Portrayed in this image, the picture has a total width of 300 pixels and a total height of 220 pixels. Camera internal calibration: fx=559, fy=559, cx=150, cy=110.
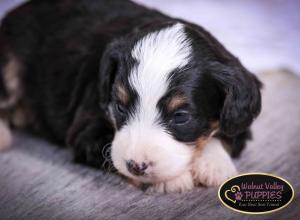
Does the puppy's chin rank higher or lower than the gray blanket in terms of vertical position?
higher

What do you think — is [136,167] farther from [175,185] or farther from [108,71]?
[108,71]

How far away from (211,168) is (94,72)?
0.87 m

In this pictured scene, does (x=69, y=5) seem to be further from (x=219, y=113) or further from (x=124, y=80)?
(x=219, y=113)

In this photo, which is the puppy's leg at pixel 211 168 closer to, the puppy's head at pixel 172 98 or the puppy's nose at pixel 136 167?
the puppy's head at pixel 172 98

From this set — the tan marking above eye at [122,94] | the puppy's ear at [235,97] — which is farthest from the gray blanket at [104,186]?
the tan marking above eye at [122,94]

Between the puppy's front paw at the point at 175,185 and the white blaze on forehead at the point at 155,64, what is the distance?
33 cm

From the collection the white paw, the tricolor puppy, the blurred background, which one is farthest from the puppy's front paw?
the white paw

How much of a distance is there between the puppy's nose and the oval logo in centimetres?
37

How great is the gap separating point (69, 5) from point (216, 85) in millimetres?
1305

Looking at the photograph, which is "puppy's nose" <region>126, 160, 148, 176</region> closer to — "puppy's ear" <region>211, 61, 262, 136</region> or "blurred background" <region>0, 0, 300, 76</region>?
"puppy's ear" <region>211, 61, 262, 136</region>

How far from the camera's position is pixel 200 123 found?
2592mm

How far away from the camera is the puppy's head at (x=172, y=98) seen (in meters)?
2.47

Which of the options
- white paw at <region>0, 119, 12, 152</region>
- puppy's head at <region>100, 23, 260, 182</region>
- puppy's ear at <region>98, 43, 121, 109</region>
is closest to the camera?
puppy's head at <region>100, 23, 260, 182</region>

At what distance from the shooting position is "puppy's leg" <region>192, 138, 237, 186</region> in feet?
8.78
